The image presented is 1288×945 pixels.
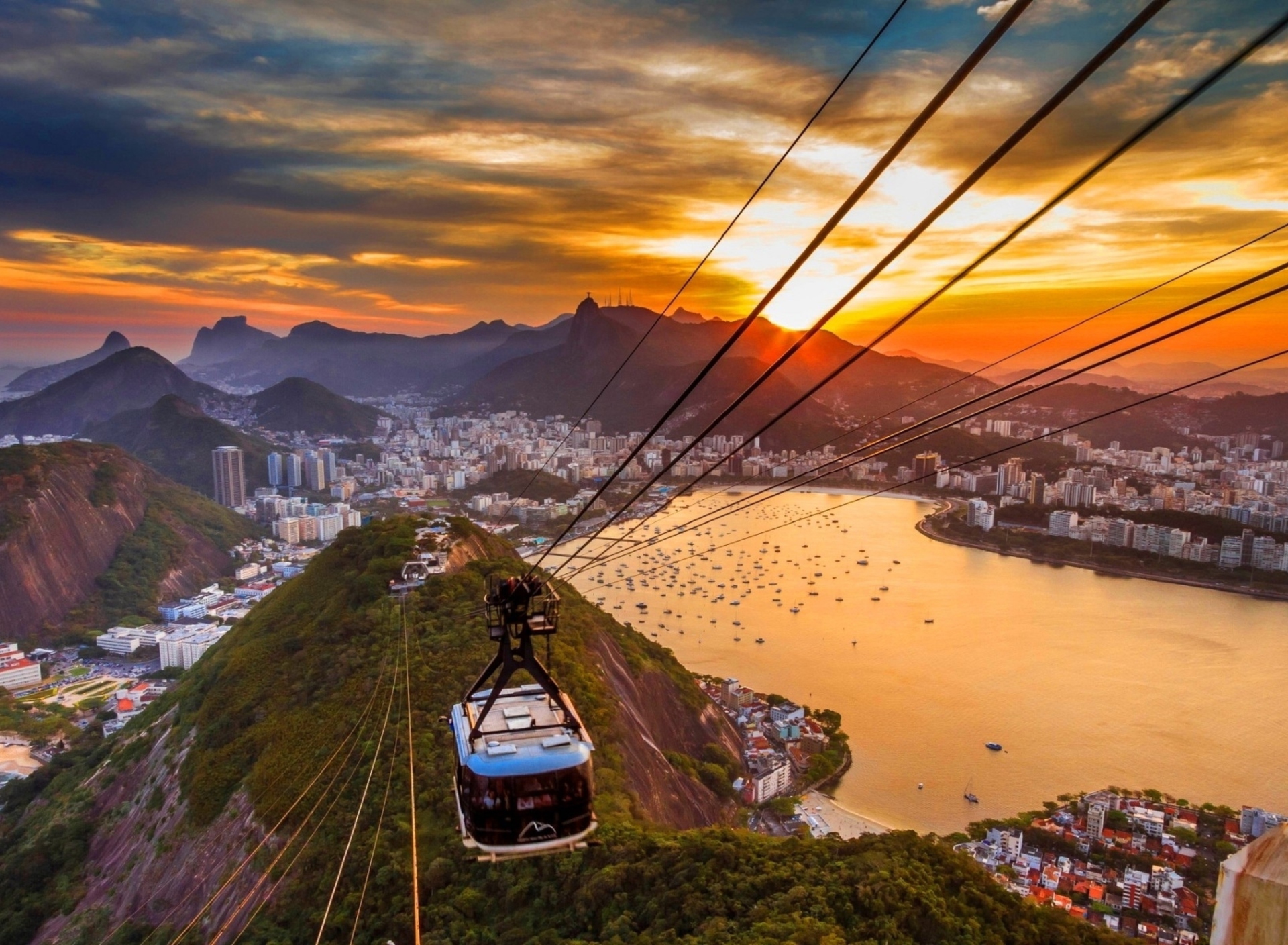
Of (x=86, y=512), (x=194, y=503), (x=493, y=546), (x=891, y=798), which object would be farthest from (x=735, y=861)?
(x=194, y=503)

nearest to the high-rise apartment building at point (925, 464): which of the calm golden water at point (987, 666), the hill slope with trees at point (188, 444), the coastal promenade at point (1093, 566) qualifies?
the coastal promenade at point (1093, 566)

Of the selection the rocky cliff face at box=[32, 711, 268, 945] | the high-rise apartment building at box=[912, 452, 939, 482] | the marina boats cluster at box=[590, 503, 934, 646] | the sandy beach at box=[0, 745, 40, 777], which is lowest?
the sandy beach at box=[0, 745, 40, 777]

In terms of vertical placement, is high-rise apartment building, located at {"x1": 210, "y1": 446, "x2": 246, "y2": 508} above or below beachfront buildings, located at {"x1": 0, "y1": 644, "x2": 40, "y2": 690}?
above

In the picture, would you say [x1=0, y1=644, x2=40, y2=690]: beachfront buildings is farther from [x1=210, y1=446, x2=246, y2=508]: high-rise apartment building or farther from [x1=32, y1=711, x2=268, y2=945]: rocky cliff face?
[x1=210, y1=446, x2=246, y2=508]: high-rise apartment building

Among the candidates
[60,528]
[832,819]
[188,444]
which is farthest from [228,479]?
[832,819]

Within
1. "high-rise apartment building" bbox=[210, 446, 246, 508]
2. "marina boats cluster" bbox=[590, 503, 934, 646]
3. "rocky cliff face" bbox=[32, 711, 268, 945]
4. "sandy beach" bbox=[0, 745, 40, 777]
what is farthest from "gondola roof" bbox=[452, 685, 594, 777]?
"high-rise apartment building" bbox=[210, 446, 246, 508]

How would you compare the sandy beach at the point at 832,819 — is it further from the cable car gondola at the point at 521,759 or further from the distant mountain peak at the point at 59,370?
the distant mountain peak at the point at 59,370

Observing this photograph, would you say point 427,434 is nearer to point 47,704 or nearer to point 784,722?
point 47,704
